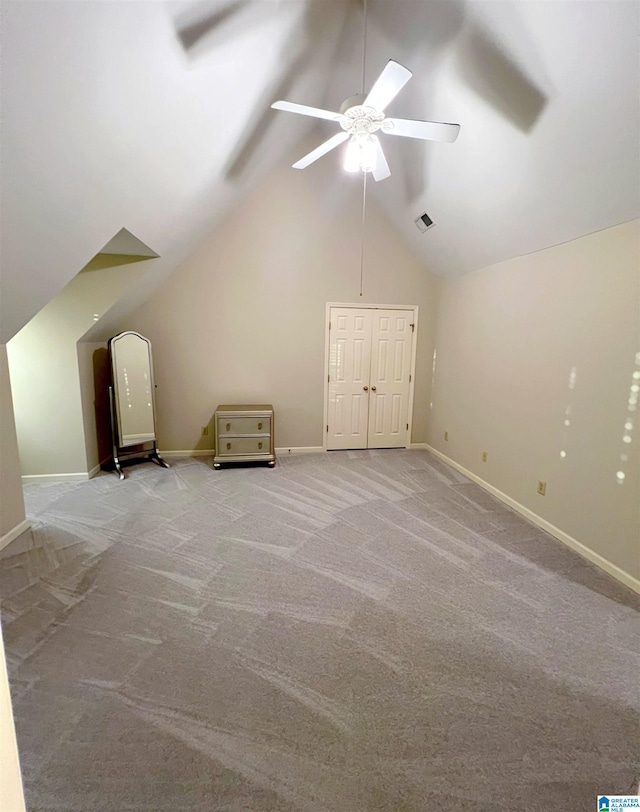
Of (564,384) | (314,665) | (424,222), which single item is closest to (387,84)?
(564,384)

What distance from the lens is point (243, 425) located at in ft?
14.1

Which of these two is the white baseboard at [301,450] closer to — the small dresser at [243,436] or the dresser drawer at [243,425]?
the small dresser at [243,436]

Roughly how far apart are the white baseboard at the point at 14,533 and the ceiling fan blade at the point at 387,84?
3.68 m

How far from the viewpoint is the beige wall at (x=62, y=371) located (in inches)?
138

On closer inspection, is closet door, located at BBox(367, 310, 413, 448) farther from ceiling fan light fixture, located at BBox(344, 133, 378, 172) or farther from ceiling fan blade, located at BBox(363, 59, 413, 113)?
ceiling fan blade, located at BBox(363, 59, 413, 113)

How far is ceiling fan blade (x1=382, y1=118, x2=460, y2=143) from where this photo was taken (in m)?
1.97

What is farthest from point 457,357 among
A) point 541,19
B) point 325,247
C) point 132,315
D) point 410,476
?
point 132,315

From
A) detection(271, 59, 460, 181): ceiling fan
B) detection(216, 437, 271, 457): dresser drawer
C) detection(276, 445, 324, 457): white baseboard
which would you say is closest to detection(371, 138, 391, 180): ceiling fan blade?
detection(271, 59, 460, 181): ceiling fan

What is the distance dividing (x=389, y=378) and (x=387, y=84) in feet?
11.6

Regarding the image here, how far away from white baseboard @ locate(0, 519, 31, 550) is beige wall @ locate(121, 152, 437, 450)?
6.17 ft

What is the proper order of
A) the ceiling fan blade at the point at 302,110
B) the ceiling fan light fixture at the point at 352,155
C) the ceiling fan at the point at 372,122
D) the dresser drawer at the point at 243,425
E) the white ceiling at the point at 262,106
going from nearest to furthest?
1. the white ceiling at the point at 262,106
2. the ceiling fan at the point at 372,122
3. the ceiling fan blade at the point at 302,110
4. the ceiling fan light fixture at the point at 352,155
5. the dresser drawer at the point at 243,425

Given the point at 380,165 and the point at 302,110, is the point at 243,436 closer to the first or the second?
the point at 380,165

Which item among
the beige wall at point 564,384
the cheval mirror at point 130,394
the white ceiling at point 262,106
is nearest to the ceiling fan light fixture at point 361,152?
the white ceiling at point 262,106

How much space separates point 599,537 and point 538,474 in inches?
26.1
